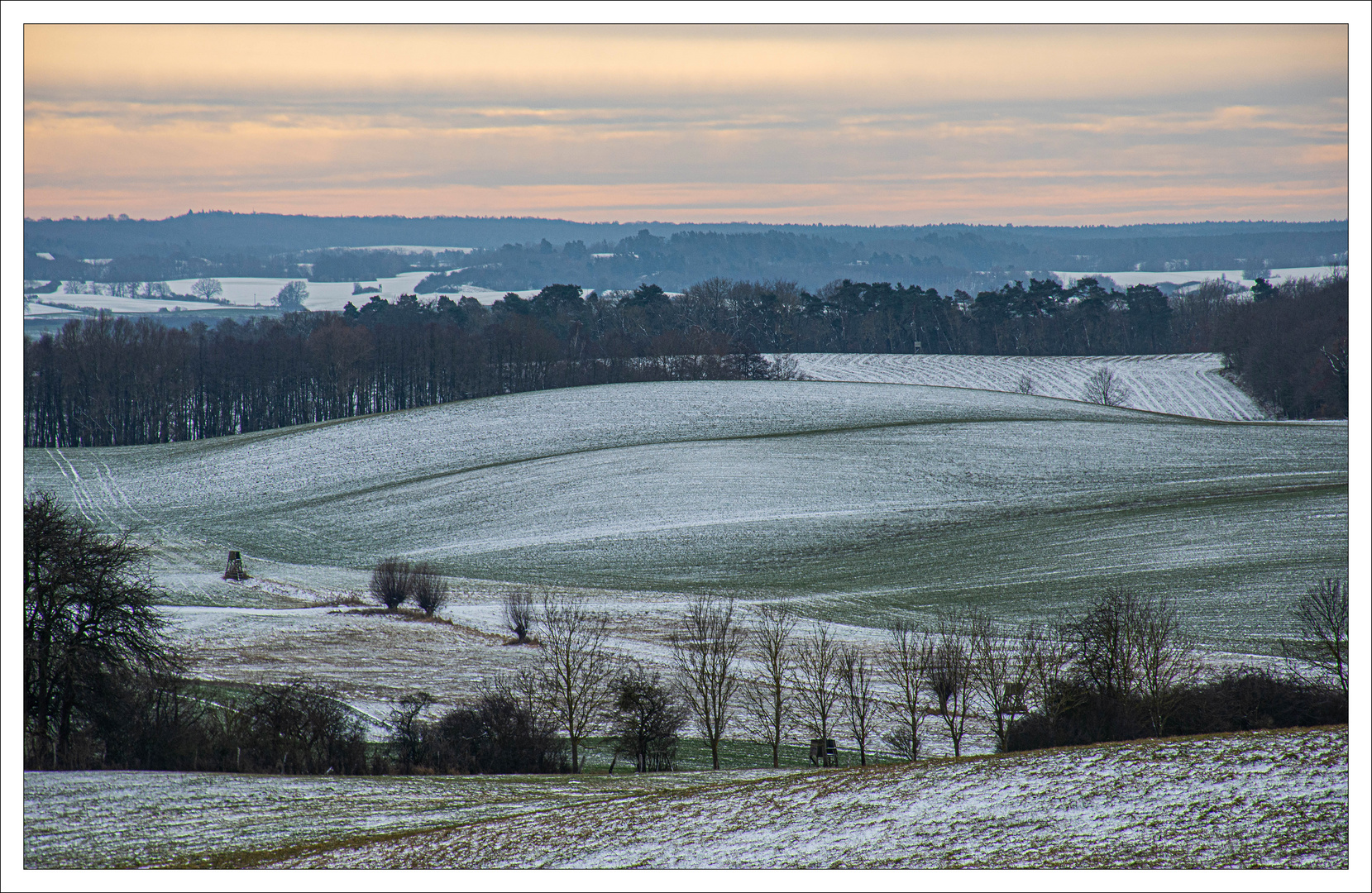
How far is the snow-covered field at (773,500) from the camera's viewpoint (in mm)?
42281

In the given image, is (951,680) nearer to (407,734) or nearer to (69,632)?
(407,734)

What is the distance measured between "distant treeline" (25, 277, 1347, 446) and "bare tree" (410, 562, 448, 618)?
164ft

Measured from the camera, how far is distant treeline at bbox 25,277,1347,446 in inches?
3398

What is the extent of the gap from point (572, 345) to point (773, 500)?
6597cm

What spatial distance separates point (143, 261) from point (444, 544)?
8631cm

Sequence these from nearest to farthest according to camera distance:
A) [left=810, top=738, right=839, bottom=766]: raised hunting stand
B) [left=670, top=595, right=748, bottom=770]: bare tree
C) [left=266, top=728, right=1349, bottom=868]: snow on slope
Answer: [left=266, top=728, right=1349, bottom=868]: snow on slope
[left=810, top=738, right=839, bottom=766]: raised hunting stand
[left=670, top=595, right=748, bottom=770]: bare tree

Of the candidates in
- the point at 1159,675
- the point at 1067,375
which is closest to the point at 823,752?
the point at 1159,675

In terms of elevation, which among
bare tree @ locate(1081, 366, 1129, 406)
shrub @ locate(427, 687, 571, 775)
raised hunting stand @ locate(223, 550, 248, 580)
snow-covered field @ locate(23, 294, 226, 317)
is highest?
snow-covered field @ locate(23, 294, 226, 317)

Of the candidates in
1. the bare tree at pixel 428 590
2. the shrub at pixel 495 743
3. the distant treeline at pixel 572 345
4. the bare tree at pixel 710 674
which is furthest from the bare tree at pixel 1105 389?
the shrub at pixel 495 743

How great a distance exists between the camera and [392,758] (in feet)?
73.6

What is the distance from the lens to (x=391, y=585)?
133ft

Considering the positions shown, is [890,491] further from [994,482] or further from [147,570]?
[147,570]

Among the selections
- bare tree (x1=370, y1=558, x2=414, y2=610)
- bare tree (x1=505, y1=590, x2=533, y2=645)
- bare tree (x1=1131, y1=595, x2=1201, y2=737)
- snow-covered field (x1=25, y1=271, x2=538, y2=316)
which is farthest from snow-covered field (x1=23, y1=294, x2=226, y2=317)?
bare tree (x1=1131, y1=595, x2=1201, y2=737)

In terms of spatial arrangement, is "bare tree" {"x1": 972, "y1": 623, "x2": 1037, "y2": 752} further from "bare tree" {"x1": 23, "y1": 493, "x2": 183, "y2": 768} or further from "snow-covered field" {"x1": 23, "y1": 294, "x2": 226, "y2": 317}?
"snow-covered field" {"x1": 23, "y1": 294, "x2": 226, "y2": 317}
